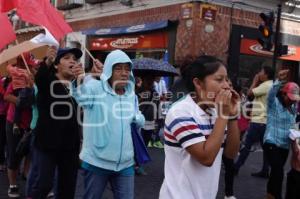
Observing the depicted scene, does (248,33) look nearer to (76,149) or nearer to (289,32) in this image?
(289,32)

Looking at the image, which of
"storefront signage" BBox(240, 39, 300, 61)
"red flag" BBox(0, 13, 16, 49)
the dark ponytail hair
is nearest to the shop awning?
"storefront signage" BBox(240, 39, 300, 61)

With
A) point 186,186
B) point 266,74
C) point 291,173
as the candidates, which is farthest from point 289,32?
point 186,186

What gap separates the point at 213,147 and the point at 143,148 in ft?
5.78

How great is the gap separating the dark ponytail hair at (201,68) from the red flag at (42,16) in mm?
2927

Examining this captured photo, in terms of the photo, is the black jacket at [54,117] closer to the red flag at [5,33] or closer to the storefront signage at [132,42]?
the red flag at [5,33]

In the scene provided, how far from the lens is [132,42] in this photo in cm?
1697

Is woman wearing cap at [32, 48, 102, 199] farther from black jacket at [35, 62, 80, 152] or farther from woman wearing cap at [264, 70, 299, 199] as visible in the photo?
woman wearing cap at [264, 70, 299, 199]

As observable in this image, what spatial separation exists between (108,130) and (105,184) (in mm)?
450

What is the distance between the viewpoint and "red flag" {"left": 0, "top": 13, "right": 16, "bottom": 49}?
5.75m

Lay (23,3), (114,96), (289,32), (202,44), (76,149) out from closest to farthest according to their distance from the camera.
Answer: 1. (114,96)
2. (76,149)
3. (23,3)
4. (202,44)
5. (289,32)

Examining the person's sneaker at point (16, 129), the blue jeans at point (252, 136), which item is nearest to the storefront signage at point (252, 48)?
the blue jeans at point (252, 136)

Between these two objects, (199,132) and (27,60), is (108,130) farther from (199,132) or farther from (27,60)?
(27,60)

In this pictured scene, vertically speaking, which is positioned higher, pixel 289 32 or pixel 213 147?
pixel 289 32

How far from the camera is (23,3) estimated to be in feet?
18.4
